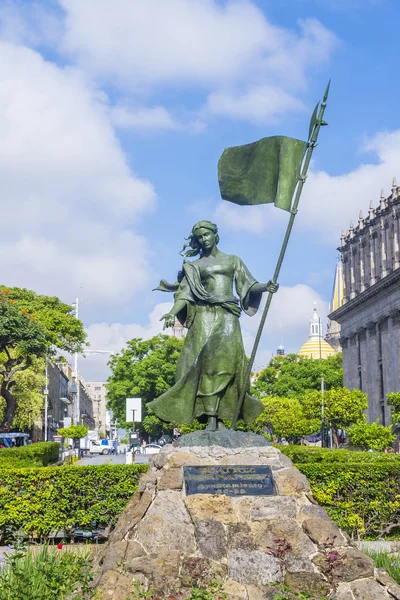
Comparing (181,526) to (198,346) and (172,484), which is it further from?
(198,346)

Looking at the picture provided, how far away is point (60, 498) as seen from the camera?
47.1 feet

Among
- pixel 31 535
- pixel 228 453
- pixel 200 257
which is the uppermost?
pixel 200 257

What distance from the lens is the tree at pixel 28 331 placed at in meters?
34.8

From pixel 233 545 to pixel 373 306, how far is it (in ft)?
202

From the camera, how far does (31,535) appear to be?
1437cm

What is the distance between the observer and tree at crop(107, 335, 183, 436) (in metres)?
62.4

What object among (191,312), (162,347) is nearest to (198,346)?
(191,312)

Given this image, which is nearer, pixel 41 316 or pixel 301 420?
pixel 41 316

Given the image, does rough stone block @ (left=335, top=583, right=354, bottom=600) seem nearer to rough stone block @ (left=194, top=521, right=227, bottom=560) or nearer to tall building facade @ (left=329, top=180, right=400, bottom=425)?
rough stone block @ (left=194, top=521, right=227, bottom=560)

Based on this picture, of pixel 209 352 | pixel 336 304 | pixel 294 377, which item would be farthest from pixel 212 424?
pixel 336 304

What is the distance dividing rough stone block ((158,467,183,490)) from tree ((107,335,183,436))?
52.1 metres

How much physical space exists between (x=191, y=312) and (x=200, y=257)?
35.1 inches

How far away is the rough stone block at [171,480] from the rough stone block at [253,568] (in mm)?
1092

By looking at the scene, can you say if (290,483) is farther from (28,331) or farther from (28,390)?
(28,390)
